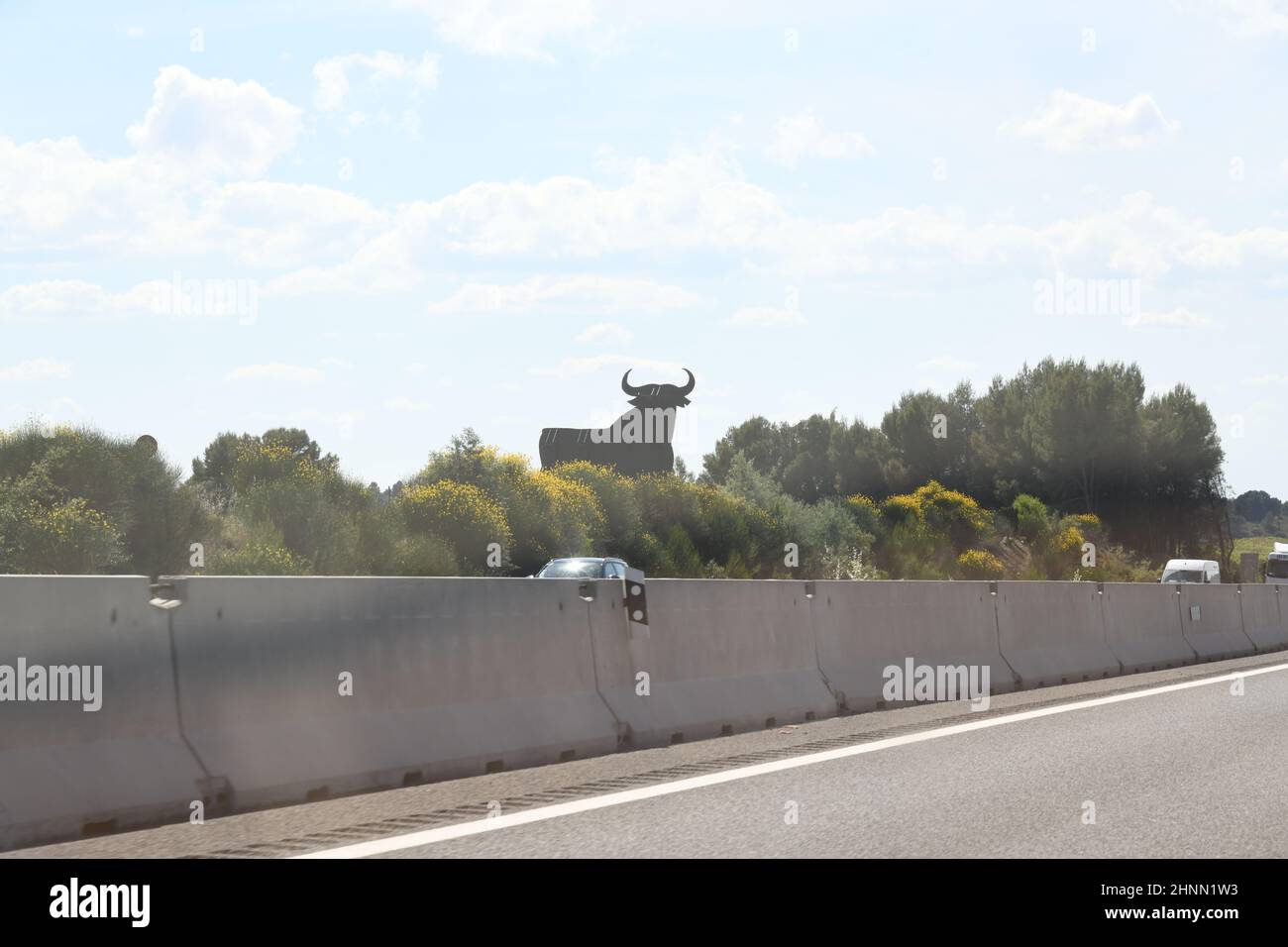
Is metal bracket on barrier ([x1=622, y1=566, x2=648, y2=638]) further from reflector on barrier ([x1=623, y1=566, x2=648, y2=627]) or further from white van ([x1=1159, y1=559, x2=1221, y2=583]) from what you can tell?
white van ([x1=1159, y1=559, x2=1221, y2=583])

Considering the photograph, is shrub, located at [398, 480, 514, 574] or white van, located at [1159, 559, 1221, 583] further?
white van, located at [1159, 559, 1221, 583]

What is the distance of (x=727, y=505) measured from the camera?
47.6 metres

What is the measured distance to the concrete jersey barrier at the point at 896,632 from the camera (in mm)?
13664

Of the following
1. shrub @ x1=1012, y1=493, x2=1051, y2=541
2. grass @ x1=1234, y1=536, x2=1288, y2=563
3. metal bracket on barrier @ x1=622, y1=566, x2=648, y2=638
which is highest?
shrub @ x1=1012, y1=493, x2=1051, y2=541

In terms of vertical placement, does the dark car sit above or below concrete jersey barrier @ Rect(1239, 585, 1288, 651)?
above

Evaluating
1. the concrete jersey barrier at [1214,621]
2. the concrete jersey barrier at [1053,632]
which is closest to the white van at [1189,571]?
the concrete jersey barrier at [1214,621]

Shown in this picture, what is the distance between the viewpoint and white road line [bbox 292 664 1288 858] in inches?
270

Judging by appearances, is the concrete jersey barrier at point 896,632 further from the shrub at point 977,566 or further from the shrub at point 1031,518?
the shrub at point 1031,518

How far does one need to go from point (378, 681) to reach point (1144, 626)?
14207 millimetres

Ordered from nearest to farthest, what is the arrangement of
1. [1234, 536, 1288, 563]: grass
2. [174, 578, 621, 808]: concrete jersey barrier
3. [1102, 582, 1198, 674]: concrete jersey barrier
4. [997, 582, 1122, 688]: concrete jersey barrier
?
[174, 578, 621, 808]: concrete jersey barrier, [997, 582, 1122, 688]: concrete jersey barrier, [1102, 582, 1198, 674]: concrete jersey barrier, [1234, 536, 1288, 563]: grass

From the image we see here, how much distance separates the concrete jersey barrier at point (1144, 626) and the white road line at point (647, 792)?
551 centimetres

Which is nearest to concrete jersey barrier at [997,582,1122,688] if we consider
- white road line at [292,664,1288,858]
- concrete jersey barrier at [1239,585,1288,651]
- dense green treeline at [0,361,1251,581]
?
white road line at [292,664,1288,858]

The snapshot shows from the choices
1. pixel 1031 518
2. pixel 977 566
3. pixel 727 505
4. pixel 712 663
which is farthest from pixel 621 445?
pixel 712 663

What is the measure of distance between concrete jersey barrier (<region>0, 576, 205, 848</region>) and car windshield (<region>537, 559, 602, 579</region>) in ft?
59.0
